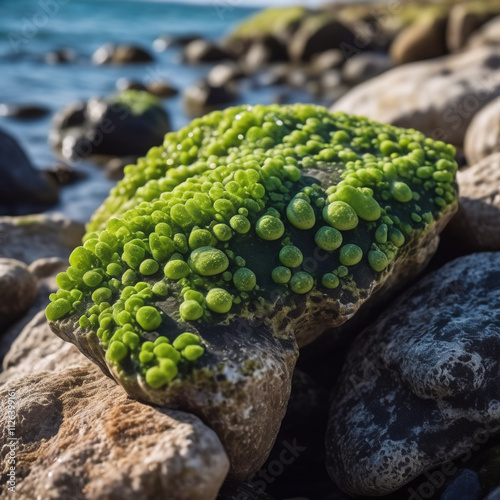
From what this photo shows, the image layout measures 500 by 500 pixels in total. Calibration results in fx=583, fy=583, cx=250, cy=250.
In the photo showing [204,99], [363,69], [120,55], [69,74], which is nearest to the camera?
[204,99]

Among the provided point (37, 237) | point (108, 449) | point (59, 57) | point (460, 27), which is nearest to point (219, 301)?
point (108, 449)

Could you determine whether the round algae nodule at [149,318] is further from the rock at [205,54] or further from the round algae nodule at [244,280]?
the rock at [205,54]

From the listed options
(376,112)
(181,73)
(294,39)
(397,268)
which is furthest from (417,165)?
(294,39)

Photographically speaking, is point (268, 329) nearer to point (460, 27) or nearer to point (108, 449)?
point (108, 449)

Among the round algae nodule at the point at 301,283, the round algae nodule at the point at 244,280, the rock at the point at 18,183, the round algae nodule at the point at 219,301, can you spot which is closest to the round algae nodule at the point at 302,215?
the round algae nodule at the point at 301,283

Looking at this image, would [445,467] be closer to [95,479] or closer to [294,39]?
[95,479]
